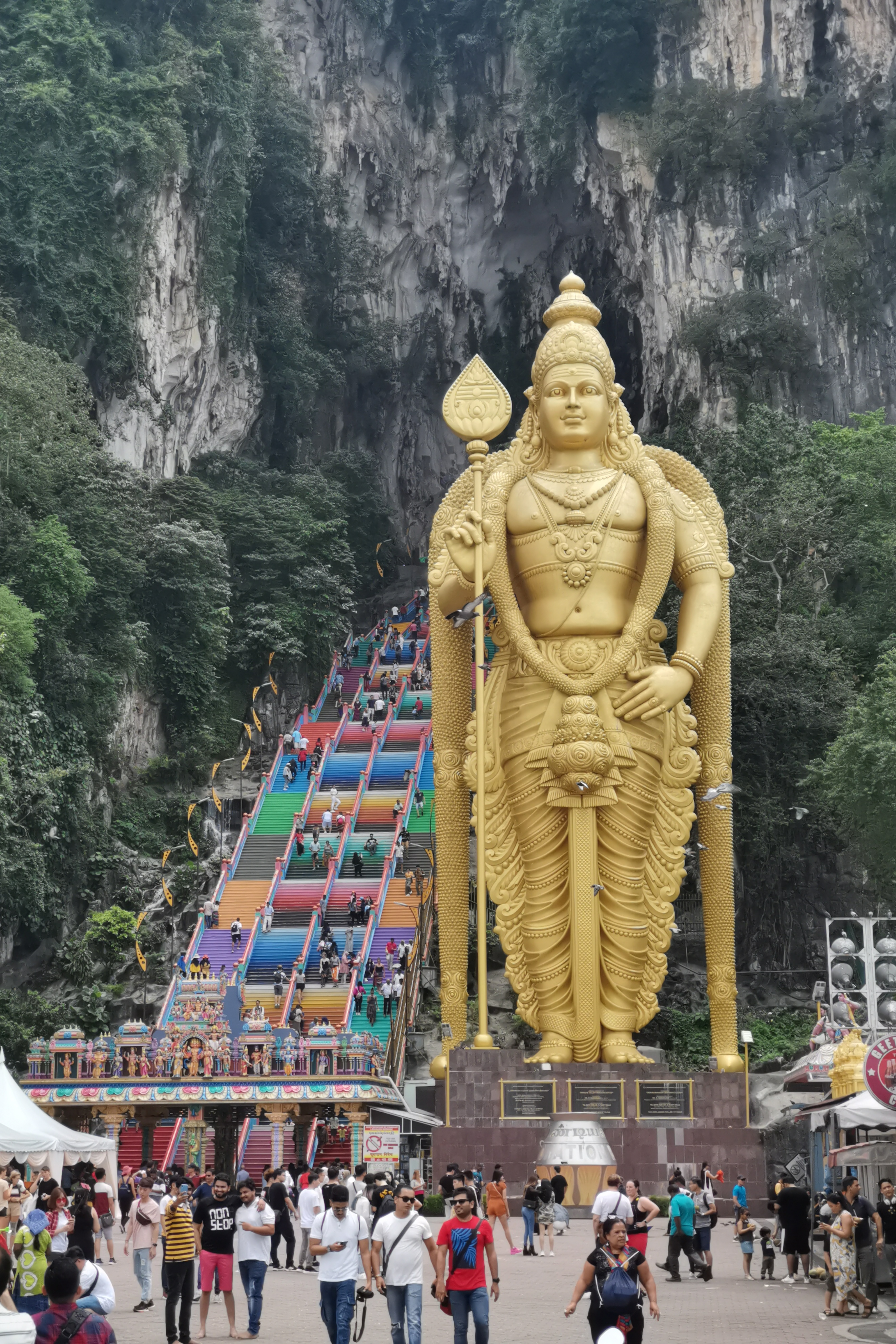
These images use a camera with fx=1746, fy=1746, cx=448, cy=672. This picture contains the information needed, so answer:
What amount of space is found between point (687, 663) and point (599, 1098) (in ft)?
15.6

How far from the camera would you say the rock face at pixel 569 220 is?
35.8 meters

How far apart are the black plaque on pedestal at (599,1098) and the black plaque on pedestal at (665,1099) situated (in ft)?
0.64

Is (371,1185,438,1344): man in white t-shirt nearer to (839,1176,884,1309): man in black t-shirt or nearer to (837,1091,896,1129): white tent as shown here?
(839,1176,884,1309): man in black t-shirt

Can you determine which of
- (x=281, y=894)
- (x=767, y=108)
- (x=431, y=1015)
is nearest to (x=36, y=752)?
(x=281, y=894)

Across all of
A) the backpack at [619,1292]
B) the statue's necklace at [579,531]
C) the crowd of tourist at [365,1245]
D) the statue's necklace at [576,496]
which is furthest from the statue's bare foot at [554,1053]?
the backpack at [619,1292]

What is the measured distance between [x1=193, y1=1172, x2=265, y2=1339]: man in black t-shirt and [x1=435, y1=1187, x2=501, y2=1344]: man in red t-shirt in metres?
A: 2.09

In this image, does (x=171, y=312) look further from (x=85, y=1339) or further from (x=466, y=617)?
(x=85, y=1339)

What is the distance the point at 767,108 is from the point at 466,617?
22.4 m

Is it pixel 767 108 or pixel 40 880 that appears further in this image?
pixel 767 108

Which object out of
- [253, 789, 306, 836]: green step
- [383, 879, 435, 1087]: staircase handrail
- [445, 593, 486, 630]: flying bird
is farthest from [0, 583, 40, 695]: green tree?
[445, 593, 486, 630]: flying bird

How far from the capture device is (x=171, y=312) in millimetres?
37625

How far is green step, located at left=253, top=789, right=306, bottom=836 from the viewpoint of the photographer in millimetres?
30578

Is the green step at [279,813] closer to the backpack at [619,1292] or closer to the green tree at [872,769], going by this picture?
the green tree at [872,769]

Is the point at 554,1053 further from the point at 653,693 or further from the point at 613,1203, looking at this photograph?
the point at 613,1203
